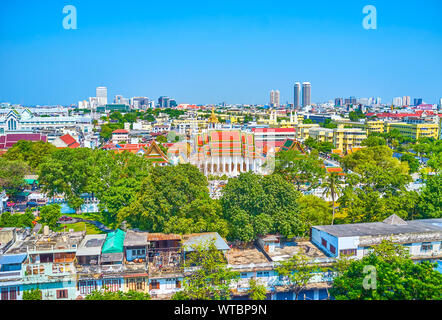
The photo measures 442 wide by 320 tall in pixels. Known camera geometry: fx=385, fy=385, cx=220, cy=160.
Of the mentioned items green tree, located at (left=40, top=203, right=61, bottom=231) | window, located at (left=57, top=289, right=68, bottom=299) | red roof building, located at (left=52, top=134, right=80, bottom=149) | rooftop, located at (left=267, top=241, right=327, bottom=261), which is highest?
red roof building, located at (left=52, top=134, right=80, bottom=149)

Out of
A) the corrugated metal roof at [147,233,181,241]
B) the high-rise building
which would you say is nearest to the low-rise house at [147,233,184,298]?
the corrugated metal roof at [147,233,181,241]

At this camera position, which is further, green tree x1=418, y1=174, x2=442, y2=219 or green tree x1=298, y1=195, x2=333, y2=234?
green tree x1=418, y1=174, x2=442, y2=219

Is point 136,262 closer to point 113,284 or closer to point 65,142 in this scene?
point 113,284

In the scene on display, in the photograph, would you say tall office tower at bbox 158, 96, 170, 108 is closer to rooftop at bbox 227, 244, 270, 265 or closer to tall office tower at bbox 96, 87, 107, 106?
tall office tower at bbox 96, 87, 107, 106

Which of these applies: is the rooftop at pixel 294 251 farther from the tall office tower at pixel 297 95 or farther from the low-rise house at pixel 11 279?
the tall office tower at pixel 297 95

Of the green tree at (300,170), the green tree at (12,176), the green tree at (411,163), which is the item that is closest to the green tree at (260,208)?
the green tree at (300,170)

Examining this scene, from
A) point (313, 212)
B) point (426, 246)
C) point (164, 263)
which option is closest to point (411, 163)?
point (313, 212)
